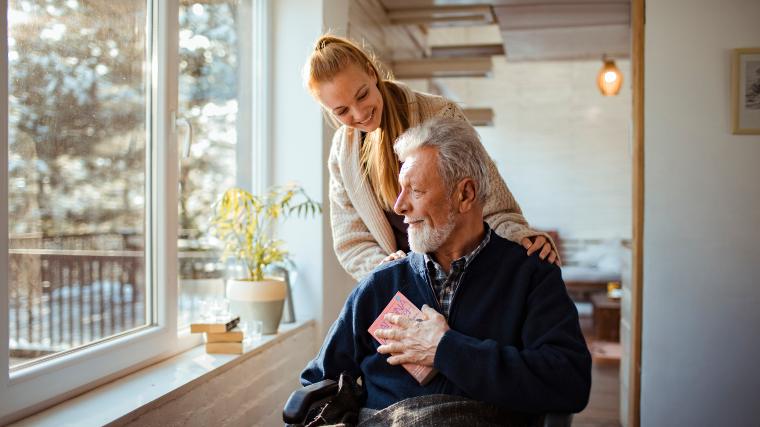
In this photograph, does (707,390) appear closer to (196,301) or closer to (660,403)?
(660,403)

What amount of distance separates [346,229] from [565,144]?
751cm

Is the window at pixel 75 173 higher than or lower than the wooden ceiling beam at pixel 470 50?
lower

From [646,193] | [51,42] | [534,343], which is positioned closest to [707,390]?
[646,193]

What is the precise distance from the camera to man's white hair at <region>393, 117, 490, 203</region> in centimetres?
187

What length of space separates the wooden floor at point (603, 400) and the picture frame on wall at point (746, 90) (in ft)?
5.93

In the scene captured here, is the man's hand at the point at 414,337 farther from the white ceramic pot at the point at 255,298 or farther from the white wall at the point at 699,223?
the white wall at the point at 699,223

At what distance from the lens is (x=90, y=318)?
2318 mm

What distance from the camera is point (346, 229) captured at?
2414 mm

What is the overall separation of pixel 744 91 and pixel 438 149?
7.61ft

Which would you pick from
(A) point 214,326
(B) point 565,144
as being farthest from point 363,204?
(B) point 565,144

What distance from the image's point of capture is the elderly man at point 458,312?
1.70m

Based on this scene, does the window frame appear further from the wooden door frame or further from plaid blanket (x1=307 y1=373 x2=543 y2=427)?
the wooden door frame

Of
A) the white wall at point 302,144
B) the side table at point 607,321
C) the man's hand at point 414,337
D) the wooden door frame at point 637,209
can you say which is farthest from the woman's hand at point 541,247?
the side table at point 607,321

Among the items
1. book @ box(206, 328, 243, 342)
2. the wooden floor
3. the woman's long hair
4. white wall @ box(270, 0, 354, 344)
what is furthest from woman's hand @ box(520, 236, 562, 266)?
the wooden floor
